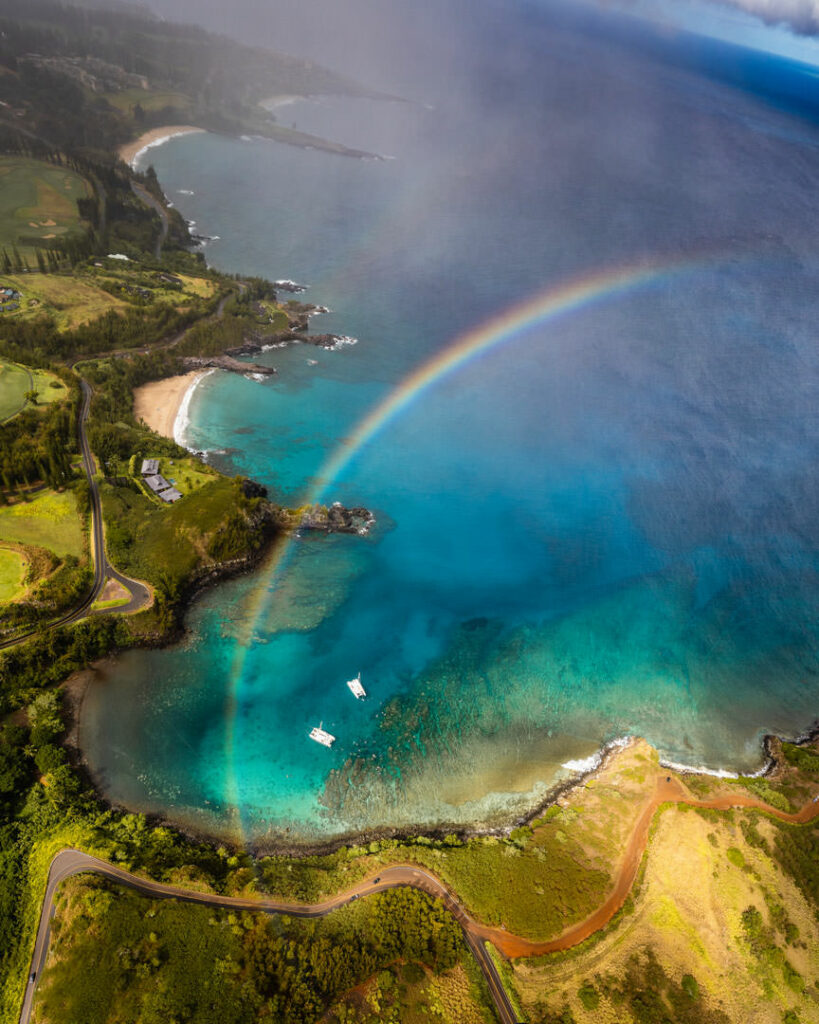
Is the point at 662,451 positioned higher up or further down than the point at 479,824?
higher up

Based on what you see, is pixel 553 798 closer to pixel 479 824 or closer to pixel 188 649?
pixel 479 824

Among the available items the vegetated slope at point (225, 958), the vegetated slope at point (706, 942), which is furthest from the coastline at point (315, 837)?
the vegetated slope at point (706, 942)

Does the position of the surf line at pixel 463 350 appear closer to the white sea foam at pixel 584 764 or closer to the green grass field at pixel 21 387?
the white sea foam at pixel 584 764

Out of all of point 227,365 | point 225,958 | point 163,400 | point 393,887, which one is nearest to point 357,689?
point 393,887

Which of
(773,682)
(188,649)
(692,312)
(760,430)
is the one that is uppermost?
(692,312)

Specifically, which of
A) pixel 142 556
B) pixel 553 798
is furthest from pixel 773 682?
pixel 142 556

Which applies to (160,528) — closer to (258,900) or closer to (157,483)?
(157,483)

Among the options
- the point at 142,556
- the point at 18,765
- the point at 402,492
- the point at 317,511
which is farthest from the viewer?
the point at 402,492
